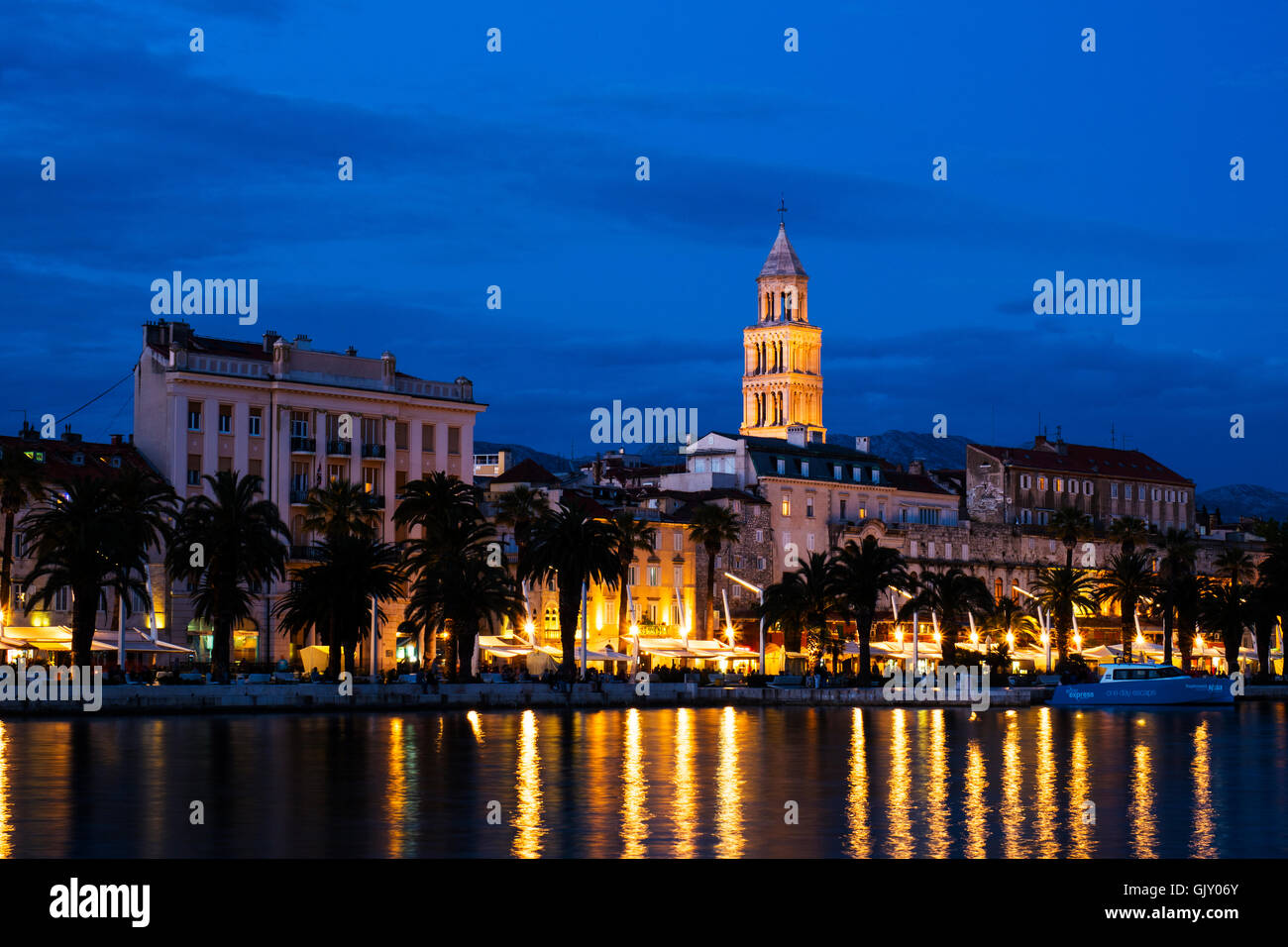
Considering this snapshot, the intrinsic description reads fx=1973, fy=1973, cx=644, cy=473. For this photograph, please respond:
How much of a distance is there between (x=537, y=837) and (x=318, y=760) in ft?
57.0

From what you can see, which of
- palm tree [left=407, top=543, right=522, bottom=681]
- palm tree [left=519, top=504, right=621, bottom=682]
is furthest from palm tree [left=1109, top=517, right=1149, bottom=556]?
palm tree [left=407, top=543, right=522, bottom=681]

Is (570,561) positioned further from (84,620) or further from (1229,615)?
(1229,615)

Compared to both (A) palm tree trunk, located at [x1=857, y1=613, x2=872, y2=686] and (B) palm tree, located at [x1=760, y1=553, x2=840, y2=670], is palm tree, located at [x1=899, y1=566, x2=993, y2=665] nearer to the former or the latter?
(B) palm tree, located at [x1=760, y1=553, x2=840, y2=670]

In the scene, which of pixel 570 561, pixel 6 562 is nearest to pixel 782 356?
pixel 570 561

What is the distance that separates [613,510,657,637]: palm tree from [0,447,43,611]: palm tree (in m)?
32.0

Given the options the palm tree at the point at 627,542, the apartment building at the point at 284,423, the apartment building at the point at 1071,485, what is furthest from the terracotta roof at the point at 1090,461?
the apartment building at the point at 284,423

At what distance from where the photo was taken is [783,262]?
177m

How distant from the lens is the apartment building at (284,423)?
99688mm

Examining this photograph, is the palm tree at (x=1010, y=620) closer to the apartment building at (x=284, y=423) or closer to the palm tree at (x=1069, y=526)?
the palm tree at (x=1069, y=526)

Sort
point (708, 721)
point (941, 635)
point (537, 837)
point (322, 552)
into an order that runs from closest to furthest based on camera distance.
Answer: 1. point (537, 837)
2. point (708, 721)
3. point (322, 552)
4. point (941, 635)

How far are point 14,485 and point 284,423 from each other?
2203 centimetres
